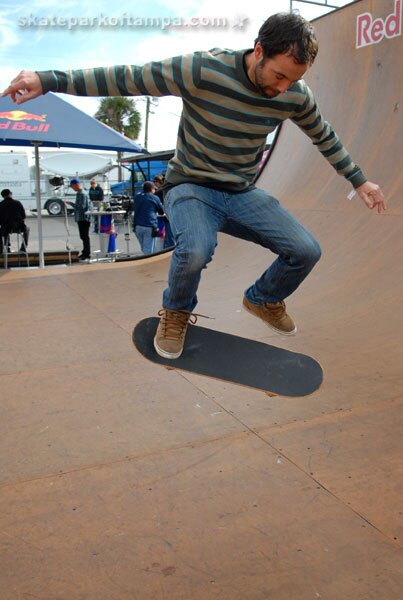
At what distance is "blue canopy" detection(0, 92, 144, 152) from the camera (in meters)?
8.13

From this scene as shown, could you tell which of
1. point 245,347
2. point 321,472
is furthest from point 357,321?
point 321,472

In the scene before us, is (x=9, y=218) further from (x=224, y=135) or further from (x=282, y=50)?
(x=282, y=50)

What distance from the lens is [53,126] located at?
8344 millimetres

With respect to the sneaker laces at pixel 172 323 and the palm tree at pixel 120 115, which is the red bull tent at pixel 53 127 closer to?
the sneaker laces at pixel 172 323

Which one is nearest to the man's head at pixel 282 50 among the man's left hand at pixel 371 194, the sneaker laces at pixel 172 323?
the man's left hand at pixel 371 194

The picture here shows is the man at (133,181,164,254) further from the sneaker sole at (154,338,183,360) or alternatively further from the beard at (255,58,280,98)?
the beard at (255,58,280,98)

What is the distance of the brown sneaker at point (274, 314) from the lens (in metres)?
3.28

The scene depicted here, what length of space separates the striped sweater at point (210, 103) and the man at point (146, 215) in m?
8.16

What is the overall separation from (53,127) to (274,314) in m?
6.23

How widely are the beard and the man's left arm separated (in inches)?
13.4

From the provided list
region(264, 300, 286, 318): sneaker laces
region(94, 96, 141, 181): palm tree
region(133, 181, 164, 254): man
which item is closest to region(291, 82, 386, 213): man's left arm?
region(264, 300, 286, 318): sneaker laces

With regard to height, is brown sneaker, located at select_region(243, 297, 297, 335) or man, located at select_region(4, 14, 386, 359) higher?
man, located at select_region(4, 14, 386, 359)

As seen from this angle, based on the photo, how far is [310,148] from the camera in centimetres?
927

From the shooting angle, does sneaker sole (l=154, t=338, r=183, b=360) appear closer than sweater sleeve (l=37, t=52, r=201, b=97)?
No
